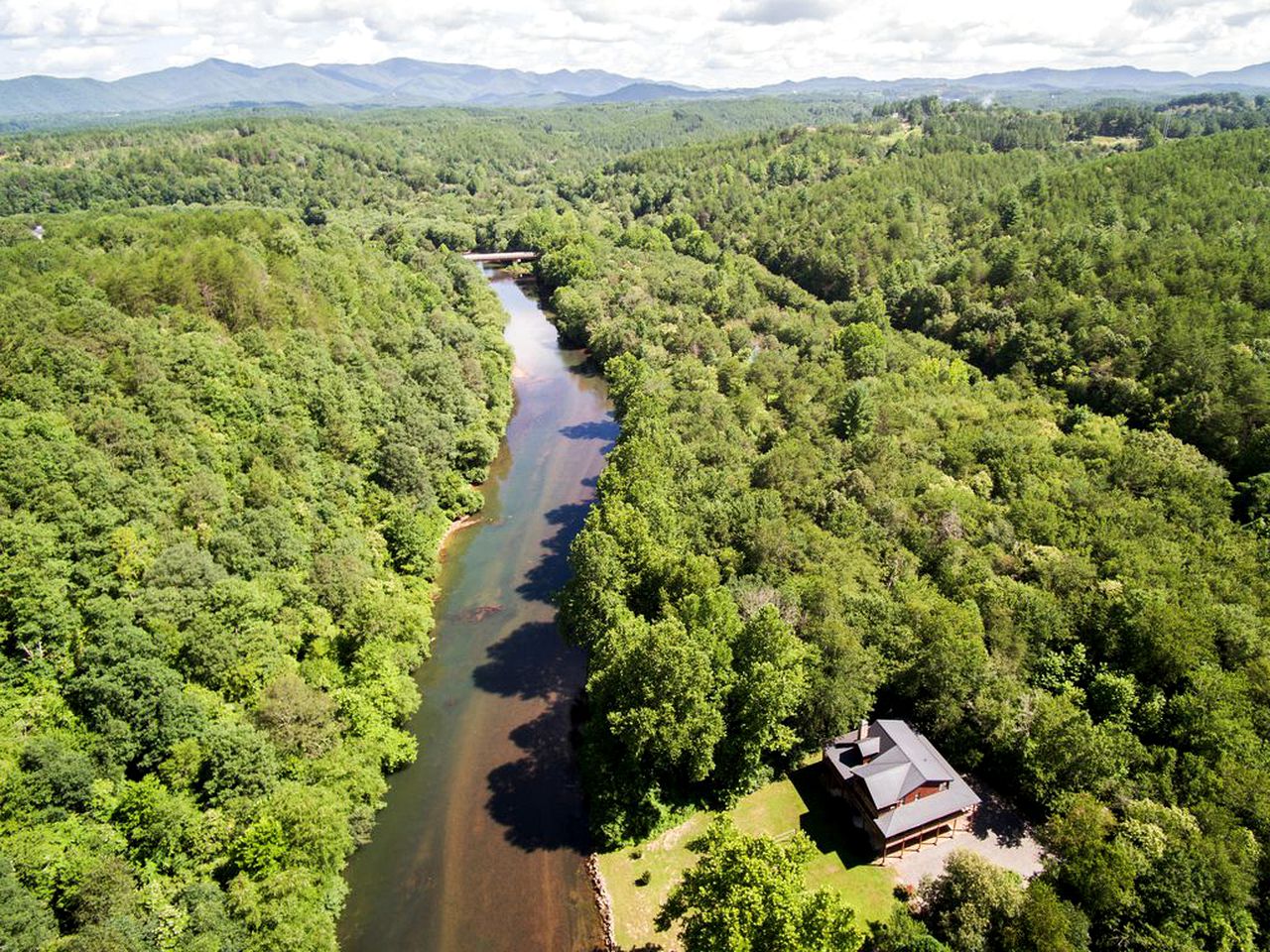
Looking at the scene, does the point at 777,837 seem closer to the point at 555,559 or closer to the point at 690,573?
the point at 690,573

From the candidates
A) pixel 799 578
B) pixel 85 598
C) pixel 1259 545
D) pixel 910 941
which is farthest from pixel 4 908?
pixel 1259 545

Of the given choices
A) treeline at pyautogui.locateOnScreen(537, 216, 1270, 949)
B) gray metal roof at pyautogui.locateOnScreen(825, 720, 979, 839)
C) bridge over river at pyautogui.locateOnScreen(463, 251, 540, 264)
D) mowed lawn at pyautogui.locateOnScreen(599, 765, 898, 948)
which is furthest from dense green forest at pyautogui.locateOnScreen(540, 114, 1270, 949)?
bridge over river at pyautogui.locateOnScreen(463, 251, 540, 264)

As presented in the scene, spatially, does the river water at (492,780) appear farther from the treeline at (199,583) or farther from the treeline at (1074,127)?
the treeline at (1074,127)

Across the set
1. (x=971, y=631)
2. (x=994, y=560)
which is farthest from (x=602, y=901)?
(x=994, y=560)

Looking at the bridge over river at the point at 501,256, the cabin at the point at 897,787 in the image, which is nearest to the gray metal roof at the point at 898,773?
the cabin at the point at 897,787

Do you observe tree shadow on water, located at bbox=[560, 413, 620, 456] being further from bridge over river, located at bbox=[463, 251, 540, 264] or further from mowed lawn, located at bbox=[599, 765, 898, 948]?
bridge over river, located at bbox=[463, 251, 540, 264]

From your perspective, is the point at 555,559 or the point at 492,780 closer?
the point at 492,780
